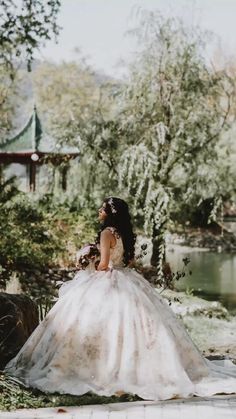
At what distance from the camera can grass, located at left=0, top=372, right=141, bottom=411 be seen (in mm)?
5172

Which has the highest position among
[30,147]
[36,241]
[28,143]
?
[28,143]

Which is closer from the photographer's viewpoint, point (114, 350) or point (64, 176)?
point (114, 350)

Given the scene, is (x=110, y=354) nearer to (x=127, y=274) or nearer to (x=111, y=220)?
(x=127, y=274)

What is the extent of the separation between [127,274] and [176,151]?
943 cm

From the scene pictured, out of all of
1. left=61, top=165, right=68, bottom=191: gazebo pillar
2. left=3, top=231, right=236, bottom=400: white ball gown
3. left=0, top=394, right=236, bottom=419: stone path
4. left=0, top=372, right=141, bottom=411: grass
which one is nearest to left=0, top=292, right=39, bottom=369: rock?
left=3, top=231, right=236, bottom=400: white ball gown

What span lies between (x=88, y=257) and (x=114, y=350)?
1.01 meters

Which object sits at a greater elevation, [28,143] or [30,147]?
[28,143]

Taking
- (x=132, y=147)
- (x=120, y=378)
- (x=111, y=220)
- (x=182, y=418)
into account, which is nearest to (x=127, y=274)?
(x=111, y=220)

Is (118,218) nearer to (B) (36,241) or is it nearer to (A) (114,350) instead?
(A) (114,350)

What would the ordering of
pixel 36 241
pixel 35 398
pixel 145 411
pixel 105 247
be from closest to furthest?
pixel 145 411, pixel 35 398, pixel 105 247, pixel 36 241

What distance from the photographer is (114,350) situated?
5.79 metres

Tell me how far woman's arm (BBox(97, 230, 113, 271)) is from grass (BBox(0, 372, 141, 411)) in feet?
4.06

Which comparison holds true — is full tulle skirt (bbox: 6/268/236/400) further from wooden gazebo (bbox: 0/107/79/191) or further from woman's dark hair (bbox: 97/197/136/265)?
wooden gazebo (bbox: 0/107/79/191)

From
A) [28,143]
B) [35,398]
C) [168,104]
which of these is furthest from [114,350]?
[28,143]
